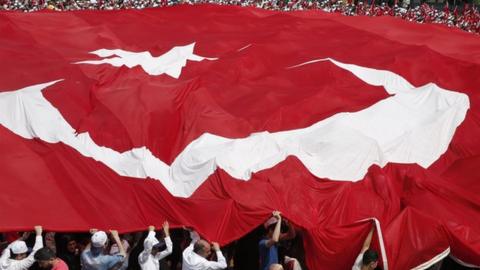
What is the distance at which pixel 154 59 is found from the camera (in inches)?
404

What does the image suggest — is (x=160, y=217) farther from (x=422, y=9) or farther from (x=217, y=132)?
(x=422, y=9)

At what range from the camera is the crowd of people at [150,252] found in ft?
19.4

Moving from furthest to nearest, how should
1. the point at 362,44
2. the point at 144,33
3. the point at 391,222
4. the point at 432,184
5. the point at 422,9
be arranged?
1. the point at 422,9
2. the point at 144,33
3. the point at 362,44
4. the point at 432,184
5. the point at 391,222

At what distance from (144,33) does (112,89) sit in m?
3.19

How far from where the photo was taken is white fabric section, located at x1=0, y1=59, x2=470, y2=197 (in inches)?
289

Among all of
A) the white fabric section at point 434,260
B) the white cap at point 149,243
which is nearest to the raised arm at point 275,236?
the white cap at point 149,243

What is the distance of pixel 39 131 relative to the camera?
8.00 meters

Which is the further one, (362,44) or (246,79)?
(362,44)

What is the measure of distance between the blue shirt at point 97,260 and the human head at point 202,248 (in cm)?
63

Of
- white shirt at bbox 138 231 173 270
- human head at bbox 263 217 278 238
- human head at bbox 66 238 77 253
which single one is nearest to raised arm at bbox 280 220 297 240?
human head at bbox 263 217 278 238

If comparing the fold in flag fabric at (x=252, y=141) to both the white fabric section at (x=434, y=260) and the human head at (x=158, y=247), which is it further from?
the human head at (x=158, y=247)

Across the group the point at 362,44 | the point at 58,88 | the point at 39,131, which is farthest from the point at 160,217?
the point at 362,44

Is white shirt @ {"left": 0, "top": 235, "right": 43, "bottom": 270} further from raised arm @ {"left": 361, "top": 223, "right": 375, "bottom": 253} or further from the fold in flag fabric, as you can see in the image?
raised arm @ {"left": 361, "top": 223, "right": 375, "bottom": 253}

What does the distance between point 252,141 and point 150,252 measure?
1949 mm
